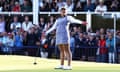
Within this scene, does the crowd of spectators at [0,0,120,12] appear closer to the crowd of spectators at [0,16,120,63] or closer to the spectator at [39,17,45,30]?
the crowd of spectators at [0,16,120,63]

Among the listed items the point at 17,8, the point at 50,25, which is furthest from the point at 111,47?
the point at 17,8

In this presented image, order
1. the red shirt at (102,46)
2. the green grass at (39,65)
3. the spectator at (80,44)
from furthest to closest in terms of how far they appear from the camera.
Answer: the spectator at (80,44) → the red shirt at (102,46) → the green grass at (39,65)

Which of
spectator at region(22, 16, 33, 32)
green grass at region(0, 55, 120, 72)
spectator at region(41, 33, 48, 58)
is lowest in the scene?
green grass at region(0, 55, 120, 72)

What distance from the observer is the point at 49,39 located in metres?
25.0

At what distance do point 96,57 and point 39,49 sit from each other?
2.92 metres

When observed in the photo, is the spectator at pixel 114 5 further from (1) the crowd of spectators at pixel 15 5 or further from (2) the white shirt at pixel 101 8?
(1) the crowd of spectators at pixel 15 5

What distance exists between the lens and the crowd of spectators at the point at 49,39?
76.8 feet

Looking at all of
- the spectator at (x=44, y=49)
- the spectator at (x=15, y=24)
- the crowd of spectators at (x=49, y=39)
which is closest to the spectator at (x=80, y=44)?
the crowd of spectators at (x=49, y=39)

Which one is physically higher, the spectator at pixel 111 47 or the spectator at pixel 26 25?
the spectator at pixel 26 25

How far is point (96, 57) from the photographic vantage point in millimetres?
23719

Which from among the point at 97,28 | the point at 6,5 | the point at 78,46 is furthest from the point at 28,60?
the point at 6,5

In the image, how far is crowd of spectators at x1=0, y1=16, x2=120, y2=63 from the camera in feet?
76.8

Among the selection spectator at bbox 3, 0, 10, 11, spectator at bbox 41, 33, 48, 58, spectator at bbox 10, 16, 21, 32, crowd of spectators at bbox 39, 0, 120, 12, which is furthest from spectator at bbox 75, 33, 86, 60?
spectator at bbox 3, 0, 10, 11

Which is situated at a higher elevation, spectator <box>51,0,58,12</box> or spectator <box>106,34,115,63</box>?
spectator <box>51,0,58,12</box>
